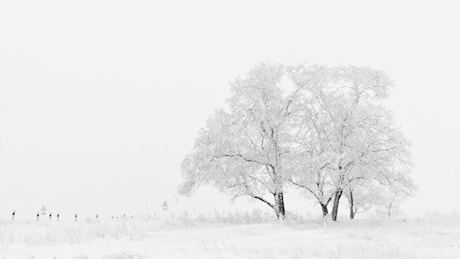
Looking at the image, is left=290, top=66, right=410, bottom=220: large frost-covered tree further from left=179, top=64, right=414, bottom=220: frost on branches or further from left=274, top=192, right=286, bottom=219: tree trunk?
left=274, top=192, right=286, bottom=219: tree trunk

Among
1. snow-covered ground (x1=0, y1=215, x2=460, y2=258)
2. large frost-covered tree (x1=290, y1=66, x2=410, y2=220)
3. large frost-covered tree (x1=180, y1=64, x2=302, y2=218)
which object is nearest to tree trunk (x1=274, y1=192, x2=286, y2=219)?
large frost-covered tree (x1=180, y1=64, x2=302, y2=218)

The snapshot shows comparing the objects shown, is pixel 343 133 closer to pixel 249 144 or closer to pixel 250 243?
pixel 249 144

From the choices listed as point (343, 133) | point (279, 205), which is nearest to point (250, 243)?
point (343, 133)

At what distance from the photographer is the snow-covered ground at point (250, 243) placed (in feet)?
42.3

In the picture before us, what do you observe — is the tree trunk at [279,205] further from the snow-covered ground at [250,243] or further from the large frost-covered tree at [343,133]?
the snow-covered ground at [250,243]

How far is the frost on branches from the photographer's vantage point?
25.6 m

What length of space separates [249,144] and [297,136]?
2.94m

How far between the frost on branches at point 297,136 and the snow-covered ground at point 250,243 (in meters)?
3.21

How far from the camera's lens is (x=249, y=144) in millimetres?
28500

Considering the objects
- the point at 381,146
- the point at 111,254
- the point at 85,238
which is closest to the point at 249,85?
the point at 381,146

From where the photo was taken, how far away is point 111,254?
1214 centimetres

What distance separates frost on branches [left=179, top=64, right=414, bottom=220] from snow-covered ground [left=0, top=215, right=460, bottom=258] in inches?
127

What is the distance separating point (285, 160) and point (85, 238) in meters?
13.8

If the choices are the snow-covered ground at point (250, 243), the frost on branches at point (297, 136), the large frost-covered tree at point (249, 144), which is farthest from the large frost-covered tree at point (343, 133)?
the snow-covered ground at point (250, 243)
